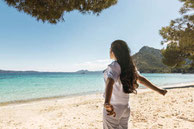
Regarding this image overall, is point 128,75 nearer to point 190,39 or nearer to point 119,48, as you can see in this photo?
point 119,48

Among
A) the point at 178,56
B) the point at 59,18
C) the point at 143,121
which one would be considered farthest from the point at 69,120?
the point at 178,56

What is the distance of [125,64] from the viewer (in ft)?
5.24

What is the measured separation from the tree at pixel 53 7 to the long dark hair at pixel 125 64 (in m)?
2.01

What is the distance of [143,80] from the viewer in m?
1.79

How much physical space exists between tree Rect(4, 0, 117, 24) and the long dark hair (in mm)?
2012

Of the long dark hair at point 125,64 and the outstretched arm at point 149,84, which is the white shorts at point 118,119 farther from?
the outstretched arm at point 149,84

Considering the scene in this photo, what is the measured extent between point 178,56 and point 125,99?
44.4 feet

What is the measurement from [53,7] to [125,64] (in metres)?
2.45

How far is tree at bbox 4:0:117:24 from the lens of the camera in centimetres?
289

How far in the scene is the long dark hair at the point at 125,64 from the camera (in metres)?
1.56

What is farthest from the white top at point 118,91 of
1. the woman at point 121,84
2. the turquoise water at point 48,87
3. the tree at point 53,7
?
the turquoise water at point 48,87

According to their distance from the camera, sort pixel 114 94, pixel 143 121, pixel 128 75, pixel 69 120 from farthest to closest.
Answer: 1. pixel 69 120
2. pixel 143 121
3. pixel 114 94
4. pixel 128 75

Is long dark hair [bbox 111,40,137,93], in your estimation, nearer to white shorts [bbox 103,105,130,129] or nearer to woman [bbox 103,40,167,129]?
woman [bbox 103,40,167,129]

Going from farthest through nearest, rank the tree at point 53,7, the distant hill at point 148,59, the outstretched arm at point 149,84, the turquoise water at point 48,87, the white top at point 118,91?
the turquoise water at point 48,87
the tree at point 53,7
the distant hill at point 148,59
the outstretched arm at point 149,84
the white top at point 118,91
